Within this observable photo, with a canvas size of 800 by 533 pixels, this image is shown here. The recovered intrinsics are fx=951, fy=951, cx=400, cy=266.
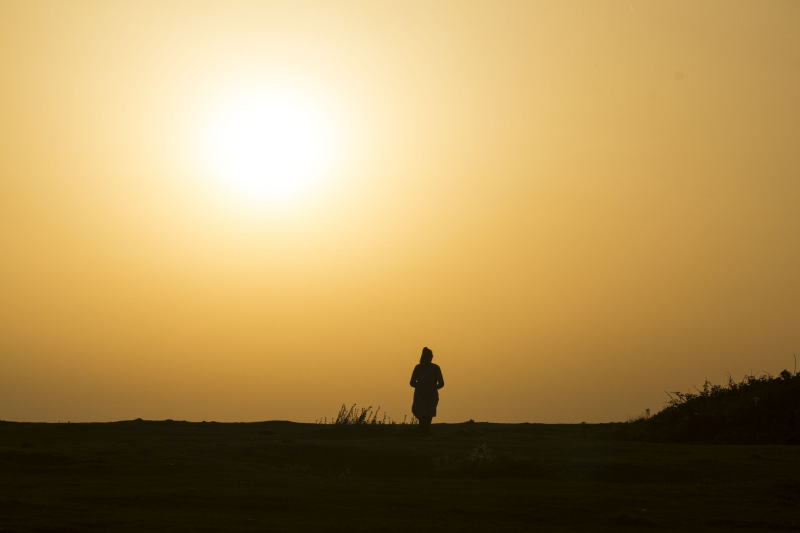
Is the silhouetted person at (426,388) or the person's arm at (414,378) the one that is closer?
the silhouetted person at (426,388)

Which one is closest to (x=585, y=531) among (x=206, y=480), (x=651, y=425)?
(x=206, y=480)

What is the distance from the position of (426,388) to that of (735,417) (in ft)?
24.2

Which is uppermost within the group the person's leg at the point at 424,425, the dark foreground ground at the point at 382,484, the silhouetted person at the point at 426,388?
the silhouetted person at the point at 426,388

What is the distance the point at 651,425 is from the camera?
23750 millimetres

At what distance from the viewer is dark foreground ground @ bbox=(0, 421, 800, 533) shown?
399 inches

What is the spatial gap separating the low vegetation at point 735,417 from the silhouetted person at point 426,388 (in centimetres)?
473

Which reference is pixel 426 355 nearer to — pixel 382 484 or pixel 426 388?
pixel 426 388

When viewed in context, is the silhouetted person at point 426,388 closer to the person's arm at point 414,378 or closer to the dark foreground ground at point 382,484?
the person's arm at point 414,378

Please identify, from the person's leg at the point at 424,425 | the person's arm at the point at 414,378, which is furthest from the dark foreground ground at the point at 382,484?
the person's arm at the point at 414,378

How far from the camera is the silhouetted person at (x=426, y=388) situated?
23078 mm

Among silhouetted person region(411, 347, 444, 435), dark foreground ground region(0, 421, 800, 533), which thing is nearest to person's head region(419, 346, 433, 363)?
silhouetted person region(411, 347, 444, 435)

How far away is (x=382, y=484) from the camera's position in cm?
1327

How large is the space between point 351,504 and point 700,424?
14.2 meters

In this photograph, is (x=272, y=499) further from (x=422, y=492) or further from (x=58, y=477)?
(x=58, y=477)
